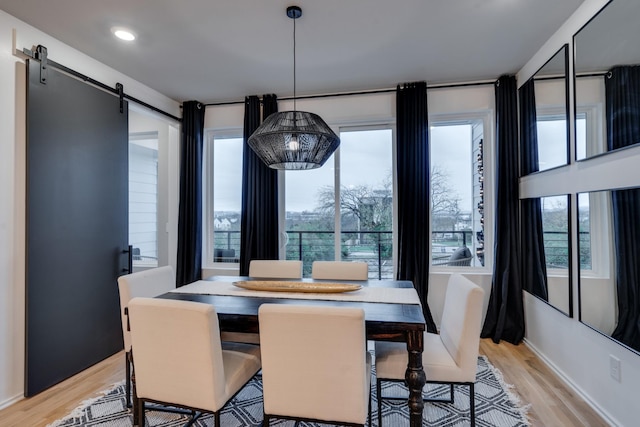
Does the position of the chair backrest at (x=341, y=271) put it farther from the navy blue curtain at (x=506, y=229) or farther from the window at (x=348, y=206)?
the navy blue curtain at (x=506, y=229)

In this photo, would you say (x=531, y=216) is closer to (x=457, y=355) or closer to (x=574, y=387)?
(x=574, y=387)

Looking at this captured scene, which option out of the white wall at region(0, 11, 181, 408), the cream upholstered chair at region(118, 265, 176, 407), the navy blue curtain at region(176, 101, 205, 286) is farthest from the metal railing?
the white wall at region(0, 11, 181, 408)

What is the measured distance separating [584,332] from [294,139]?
2362 mm

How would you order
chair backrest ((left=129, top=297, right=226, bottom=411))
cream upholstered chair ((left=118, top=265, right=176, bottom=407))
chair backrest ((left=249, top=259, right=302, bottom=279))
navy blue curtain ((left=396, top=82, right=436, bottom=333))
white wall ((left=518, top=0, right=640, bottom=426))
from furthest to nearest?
navy blue curtain ((left=396, top=82, right=436, bottom=333)), chair backrest ((left=249, top=259, right=302, bottom=279)), cream upholstered chair ((left=118, top=265, right=176, bottom=407)), white wall ((left=518, top=0, right=640, bottom=426)), chair backrest ((left=129, top=297, right=226, bottom=411))

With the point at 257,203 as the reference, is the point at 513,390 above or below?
below

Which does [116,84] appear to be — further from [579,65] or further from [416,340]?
[579,65]

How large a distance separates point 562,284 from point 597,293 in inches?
19.7

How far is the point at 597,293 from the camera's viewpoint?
Result: 222cm

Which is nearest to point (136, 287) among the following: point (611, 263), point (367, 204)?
point (367, 204)

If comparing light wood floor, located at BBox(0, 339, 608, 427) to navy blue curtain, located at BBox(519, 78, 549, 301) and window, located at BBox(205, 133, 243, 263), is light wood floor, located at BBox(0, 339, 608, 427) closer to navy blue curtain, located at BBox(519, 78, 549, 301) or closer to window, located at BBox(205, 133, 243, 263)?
navy blue curtain, located at BBox(519, 78, 549, 301)

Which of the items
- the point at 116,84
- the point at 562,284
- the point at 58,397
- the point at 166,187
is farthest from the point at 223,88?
the point at 562,284

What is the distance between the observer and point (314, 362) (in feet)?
5.22

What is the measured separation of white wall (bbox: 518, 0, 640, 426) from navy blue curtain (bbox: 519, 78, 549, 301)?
0.37 feet

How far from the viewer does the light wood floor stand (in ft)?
7.29
